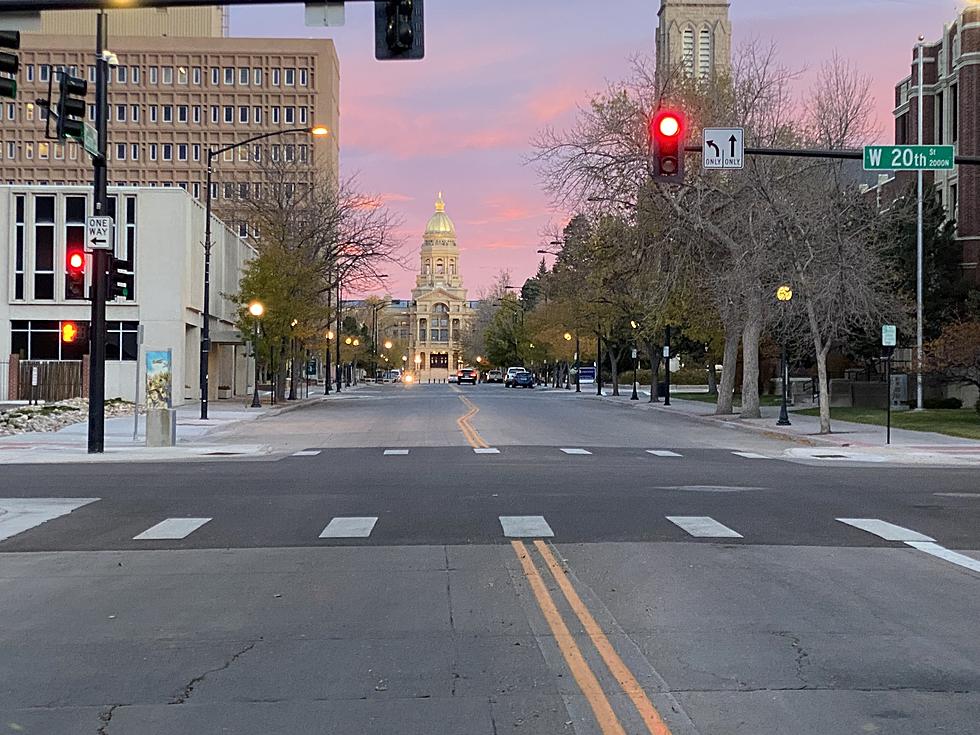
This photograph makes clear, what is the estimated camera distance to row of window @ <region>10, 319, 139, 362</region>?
4988 centimetres

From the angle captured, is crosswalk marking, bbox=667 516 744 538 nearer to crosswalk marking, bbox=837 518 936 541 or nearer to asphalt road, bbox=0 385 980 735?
asphalt road, bbox=0 385 980 735

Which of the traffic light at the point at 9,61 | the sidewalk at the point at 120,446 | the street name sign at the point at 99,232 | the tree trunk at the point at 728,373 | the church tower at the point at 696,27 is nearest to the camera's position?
the traffic light at the point at 9,61

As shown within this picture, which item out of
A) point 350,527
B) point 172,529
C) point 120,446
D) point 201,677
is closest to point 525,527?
point 350,527

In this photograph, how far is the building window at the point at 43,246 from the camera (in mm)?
49719

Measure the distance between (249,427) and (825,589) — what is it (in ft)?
94.4

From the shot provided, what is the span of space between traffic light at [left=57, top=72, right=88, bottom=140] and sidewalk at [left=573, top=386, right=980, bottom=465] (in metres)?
16.4

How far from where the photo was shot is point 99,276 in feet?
80.0

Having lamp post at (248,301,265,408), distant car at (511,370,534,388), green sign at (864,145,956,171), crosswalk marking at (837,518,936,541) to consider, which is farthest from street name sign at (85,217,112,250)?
distant car at (511,370,534,388)

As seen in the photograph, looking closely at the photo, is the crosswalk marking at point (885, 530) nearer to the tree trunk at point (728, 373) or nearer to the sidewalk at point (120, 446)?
the sidewalk at point (120, 446)

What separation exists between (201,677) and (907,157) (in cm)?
1707

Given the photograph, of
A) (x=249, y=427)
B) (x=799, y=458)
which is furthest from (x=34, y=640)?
(x=249, y=427)

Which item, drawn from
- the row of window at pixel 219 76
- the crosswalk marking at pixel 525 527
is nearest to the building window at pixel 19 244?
the crosswalk marking at pixel 525 527

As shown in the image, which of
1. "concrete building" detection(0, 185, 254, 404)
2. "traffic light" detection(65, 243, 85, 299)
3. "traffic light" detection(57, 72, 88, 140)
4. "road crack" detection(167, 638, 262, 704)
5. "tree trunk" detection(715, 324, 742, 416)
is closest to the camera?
"road crack" detection(167, 638, 262, 704)

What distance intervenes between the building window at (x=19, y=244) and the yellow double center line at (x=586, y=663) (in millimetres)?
44347
